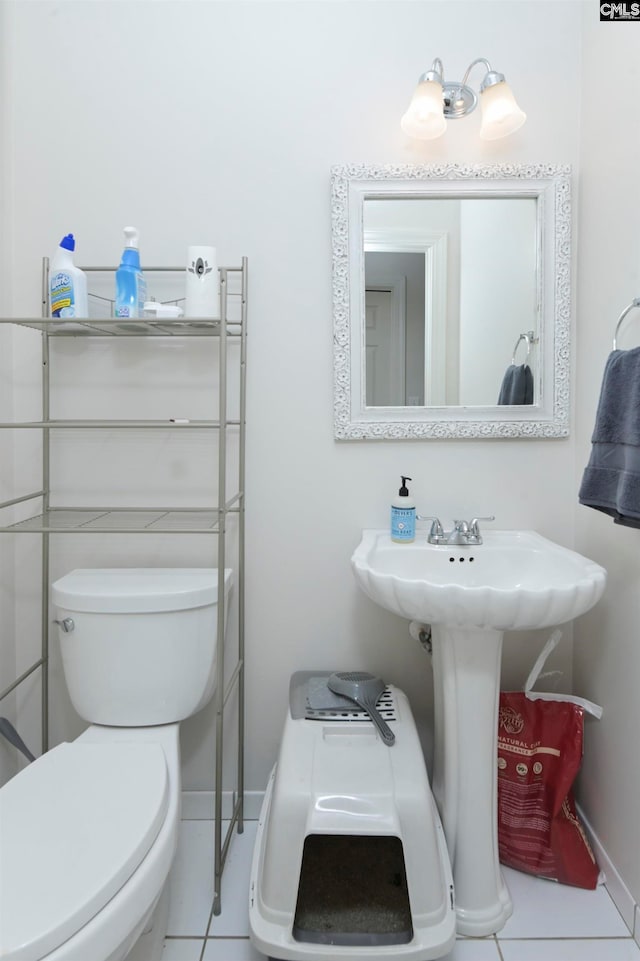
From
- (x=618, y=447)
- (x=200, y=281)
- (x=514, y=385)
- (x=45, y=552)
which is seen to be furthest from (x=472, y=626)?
(x=45, y=552)

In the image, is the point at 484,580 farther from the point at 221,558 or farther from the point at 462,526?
the point at 221,558

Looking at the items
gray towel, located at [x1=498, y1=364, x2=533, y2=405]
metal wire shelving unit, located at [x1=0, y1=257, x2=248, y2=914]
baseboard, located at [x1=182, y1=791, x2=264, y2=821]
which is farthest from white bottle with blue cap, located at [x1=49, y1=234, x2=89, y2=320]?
baseboard, located at [x1=182, y1=791, x2=264, y2=821]

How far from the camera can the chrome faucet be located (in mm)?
1515

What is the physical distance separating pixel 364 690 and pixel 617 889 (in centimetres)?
73

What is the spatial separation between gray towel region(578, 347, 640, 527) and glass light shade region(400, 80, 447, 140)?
0.74m

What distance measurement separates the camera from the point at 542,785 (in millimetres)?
1488

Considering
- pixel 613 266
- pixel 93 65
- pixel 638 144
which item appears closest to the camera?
pixel 638 144

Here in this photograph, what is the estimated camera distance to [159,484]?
1.66m

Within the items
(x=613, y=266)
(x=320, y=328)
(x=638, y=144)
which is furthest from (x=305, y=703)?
(x=638, y=144)

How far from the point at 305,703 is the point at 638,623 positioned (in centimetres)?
80

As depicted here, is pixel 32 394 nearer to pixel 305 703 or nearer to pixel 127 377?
pixel 127 377

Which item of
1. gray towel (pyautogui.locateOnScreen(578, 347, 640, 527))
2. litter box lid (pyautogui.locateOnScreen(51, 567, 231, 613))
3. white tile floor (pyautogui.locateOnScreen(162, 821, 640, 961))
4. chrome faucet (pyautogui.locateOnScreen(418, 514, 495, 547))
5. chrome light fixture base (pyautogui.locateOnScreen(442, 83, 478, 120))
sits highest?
chrome light fixture base (pyautogui.locateOnScreen(442, 83, 478, 120))

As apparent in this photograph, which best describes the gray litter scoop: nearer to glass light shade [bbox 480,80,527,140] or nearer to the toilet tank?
the toilet tank

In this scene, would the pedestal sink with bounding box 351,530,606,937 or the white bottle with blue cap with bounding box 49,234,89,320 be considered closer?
the pedestal sink with bounding box 351,530,606,937
